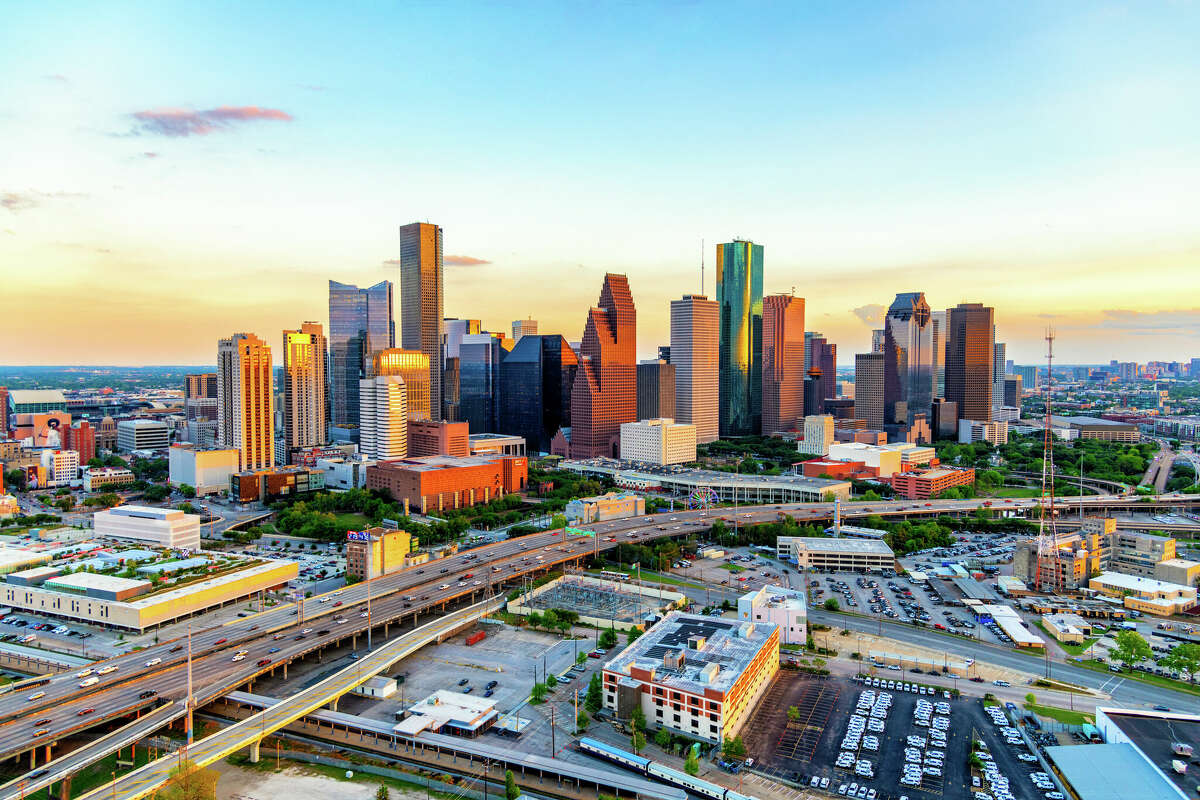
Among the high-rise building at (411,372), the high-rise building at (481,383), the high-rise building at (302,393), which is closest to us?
the high-rise building at (411,372)

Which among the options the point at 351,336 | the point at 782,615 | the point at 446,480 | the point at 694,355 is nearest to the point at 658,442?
the point at 694,355

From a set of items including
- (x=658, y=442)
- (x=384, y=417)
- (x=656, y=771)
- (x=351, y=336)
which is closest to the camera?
(x=656, y=771)

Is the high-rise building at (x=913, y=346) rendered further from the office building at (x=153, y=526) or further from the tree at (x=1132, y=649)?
the office building at (x=153, y=526)

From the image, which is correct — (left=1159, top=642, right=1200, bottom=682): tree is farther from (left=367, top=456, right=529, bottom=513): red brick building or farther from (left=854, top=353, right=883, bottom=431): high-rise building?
(left=854, top=353, right=883, bottom=431): high-rise building

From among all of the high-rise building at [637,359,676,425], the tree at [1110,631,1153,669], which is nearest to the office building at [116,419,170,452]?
the high-rise building at [637,359,676,425]

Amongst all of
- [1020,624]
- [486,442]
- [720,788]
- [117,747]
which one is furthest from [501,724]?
[486,442]

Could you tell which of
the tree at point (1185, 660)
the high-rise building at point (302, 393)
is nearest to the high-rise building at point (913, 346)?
the high-rise building at point (302, 393)

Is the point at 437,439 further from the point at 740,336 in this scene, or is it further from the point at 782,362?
the point at 782,362
